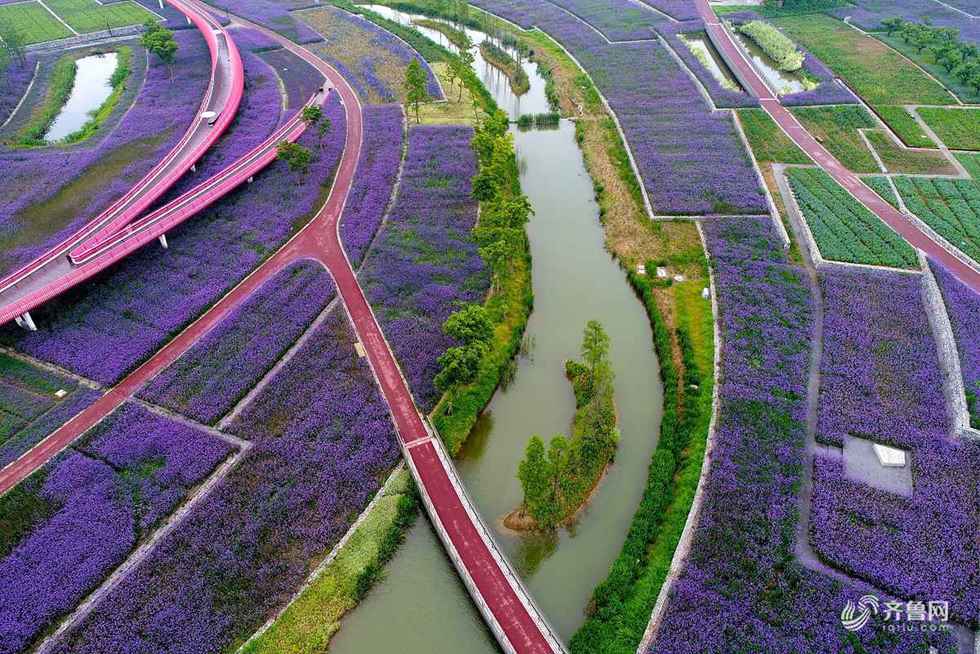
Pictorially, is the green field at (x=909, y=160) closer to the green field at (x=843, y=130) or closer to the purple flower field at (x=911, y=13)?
the green field at (x=843, y=130)

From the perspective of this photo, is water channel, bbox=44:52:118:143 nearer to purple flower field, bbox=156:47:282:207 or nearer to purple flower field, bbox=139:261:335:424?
purple flower field, bbox=156:47:282:207

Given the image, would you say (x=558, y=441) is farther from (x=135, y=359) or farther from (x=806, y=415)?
(x=135, y=359)

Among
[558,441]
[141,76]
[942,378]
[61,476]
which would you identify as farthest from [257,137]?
[942,378]

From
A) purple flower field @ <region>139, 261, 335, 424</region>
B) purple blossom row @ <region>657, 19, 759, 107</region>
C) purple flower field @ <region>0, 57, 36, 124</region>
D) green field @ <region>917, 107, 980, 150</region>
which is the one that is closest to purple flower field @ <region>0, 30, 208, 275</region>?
purple flower field @ <region>0, 57, 36, 124</region>

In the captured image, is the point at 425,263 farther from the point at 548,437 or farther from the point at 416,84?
the point at 416,84

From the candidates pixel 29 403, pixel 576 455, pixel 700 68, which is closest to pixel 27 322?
pixel 29 403

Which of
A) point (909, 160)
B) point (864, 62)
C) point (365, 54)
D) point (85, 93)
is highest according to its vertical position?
point (864, 62)
